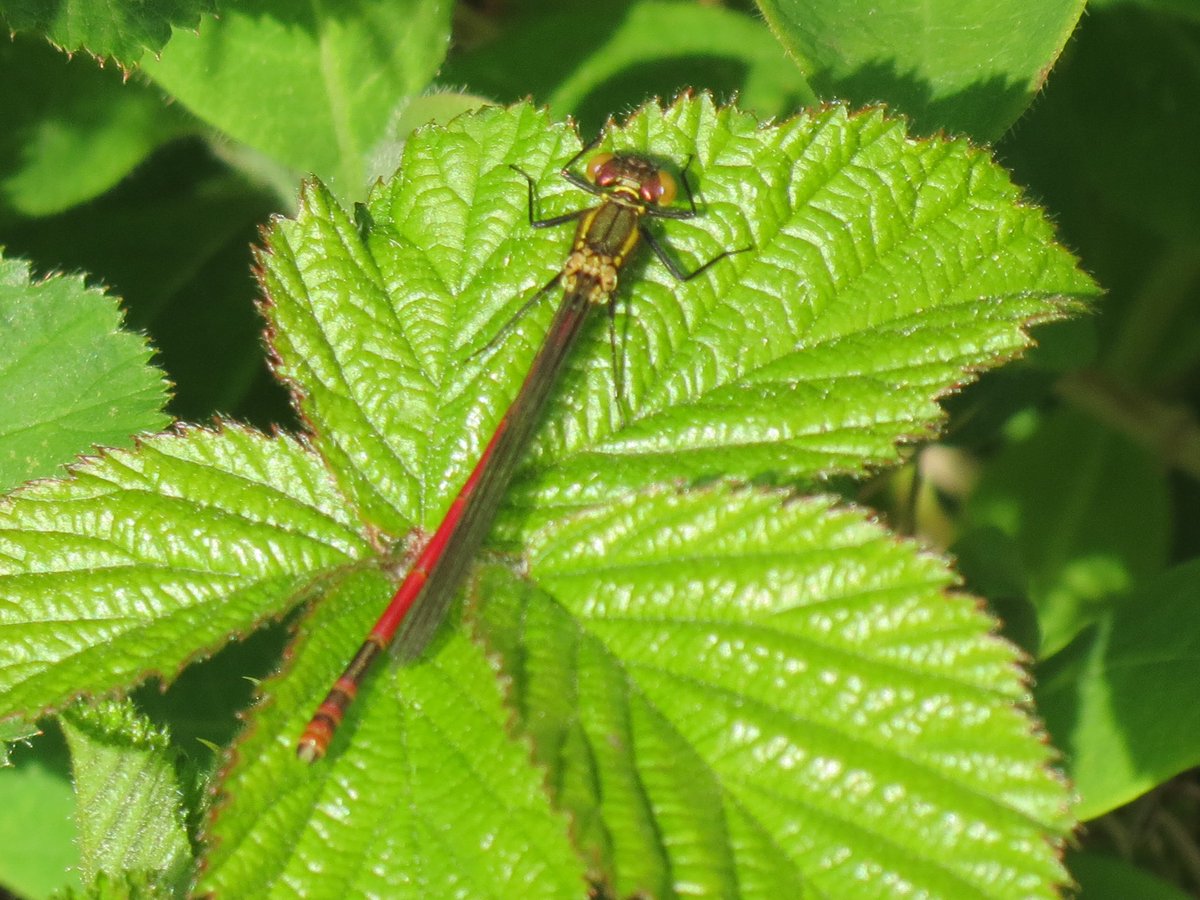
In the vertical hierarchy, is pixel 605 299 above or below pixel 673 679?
above

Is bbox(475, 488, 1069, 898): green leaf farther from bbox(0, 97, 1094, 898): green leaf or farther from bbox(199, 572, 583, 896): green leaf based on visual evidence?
bbox(199, 572, 583, 896): green leaf

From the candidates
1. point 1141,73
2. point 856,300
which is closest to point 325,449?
point 856,300

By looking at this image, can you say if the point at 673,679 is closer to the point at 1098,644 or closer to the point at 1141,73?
the point at 1098,644

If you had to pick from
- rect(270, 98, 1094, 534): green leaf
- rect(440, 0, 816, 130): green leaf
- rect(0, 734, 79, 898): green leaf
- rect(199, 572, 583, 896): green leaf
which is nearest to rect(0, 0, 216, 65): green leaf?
rect(270, 98, 1094, 534): green leaf

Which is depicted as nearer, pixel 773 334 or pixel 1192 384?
pixel 773 334

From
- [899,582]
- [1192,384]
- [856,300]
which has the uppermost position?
[1192,384]

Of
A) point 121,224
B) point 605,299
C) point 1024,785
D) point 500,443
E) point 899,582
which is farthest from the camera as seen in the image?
point 121,224

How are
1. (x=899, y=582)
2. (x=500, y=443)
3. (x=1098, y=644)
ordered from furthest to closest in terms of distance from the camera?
(x=1098, y=644)
(x=500, y=443)
(x=899, y=582)

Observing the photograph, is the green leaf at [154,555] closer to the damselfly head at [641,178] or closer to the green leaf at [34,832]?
the damselfly head at [641,178]

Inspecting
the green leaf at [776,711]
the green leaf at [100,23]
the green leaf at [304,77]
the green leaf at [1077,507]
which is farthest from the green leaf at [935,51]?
the green leaf at [1077,507]
